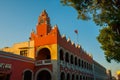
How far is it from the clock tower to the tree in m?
13.6

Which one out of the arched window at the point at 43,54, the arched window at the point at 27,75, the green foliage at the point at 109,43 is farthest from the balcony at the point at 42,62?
the green foliage at the point at 109,43

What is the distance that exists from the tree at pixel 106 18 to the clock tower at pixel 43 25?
13.6 m

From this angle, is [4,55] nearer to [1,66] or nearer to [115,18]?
[1,66]

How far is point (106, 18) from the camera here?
1639 cm

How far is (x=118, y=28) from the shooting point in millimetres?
16297

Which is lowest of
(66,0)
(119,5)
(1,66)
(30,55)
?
(1,66)

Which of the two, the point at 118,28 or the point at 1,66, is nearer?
the point at 118,28

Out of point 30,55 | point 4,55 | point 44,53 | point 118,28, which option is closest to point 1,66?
point 4,55

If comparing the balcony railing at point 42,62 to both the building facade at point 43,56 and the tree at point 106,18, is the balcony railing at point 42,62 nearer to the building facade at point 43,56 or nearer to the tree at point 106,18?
the building facade at point 43,56

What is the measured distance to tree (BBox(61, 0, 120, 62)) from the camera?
606 inches

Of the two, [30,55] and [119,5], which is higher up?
[119,5]

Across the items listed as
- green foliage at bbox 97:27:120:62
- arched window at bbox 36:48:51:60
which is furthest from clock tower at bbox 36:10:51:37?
green foliage at bbox 97:27:120:62

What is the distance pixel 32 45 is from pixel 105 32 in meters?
15.1

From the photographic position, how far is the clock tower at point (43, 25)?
30973mm
